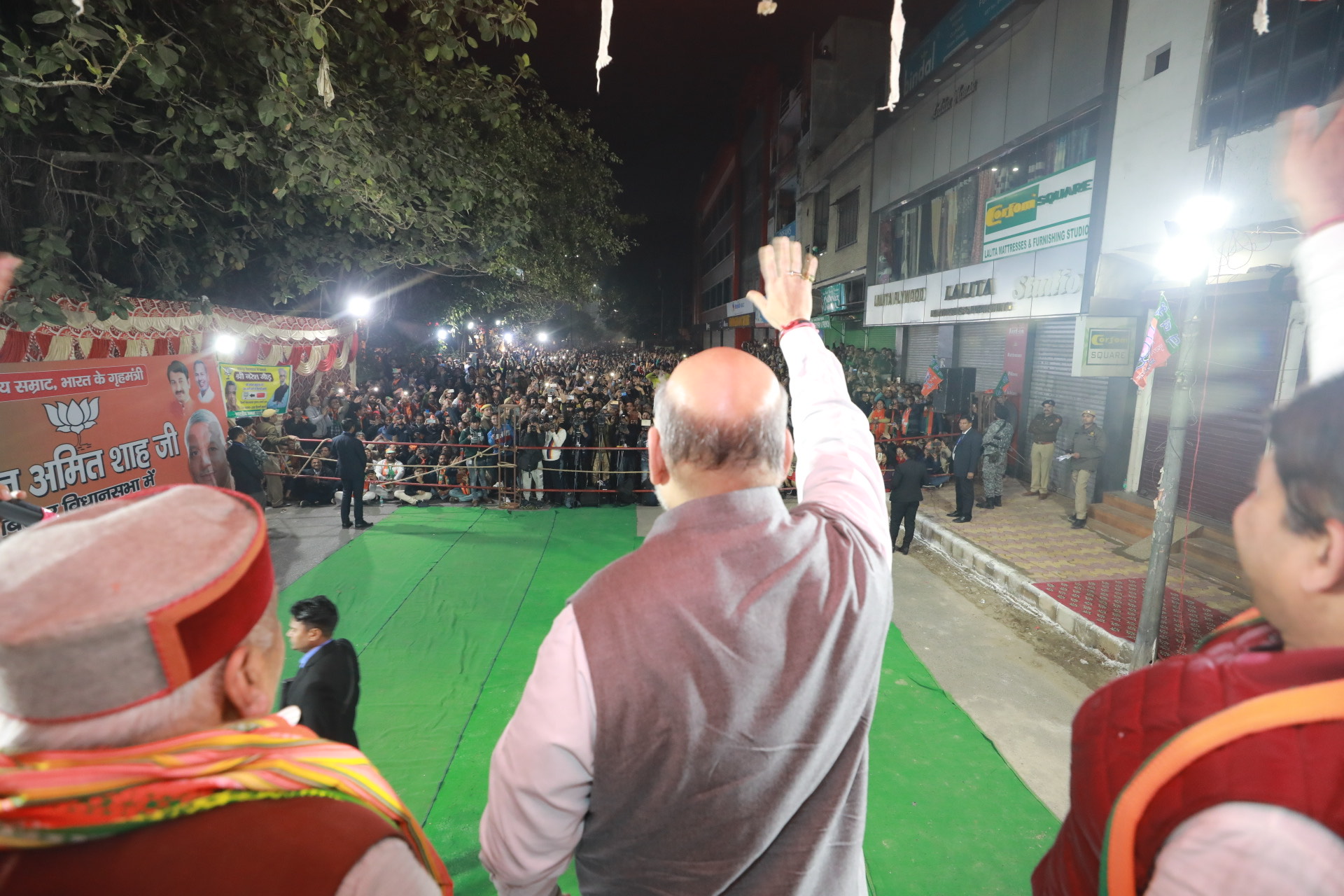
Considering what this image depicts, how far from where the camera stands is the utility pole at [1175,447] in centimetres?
503

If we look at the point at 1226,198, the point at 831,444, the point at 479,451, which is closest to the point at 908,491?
the point at 1226,198

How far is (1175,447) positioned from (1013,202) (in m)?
8.89

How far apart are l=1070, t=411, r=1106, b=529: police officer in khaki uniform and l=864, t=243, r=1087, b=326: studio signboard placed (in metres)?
1.95

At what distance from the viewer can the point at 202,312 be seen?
9.85m

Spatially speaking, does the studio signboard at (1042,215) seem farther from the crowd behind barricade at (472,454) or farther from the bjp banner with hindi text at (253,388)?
the bjp banner with hindi text at (253,388)

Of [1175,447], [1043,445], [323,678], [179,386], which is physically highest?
[179,386]

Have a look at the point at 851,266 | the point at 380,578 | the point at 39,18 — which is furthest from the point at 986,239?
the point at 39,18

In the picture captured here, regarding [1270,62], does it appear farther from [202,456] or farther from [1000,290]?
Answer: [202,456]

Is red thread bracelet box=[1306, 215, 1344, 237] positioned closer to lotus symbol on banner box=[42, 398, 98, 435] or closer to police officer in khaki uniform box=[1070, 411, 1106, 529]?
police officer in khaki uniform box=[1070, 411, 1106, 529]

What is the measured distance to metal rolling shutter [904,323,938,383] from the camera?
18828mm

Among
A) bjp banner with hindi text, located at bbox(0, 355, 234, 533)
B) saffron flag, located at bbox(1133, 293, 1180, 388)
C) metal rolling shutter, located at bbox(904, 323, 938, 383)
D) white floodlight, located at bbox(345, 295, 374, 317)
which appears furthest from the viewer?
metal rolling shutter, located at bbox(904, 323, 938, 383)

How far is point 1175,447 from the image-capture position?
17.3 ft

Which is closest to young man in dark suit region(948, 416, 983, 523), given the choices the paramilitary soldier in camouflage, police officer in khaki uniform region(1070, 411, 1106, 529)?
the paramilitary soldier in camouflage

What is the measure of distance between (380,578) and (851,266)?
19.6 m
